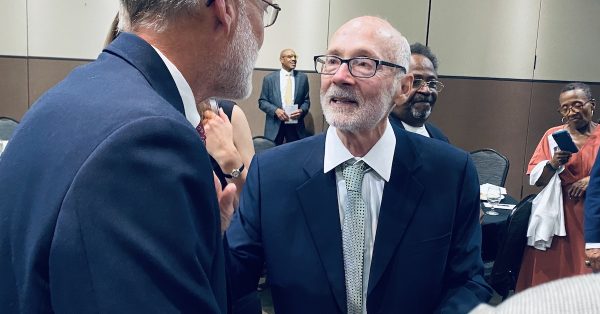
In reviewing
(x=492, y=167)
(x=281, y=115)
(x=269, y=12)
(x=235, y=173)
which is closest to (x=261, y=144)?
(x=281, y=115)

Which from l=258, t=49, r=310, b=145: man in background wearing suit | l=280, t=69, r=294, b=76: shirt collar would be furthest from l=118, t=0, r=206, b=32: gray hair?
l=280, t=69, r=294, b=76: shirt collar

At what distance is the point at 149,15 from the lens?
85 centimetres

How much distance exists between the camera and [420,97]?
8.98 ft

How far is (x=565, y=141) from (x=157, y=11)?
3115 mm

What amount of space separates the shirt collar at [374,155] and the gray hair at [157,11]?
0.64 meters

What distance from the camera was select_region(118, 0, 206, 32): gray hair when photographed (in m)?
0.84

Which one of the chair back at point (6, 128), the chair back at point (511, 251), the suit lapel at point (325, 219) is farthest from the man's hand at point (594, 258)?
the chair back at point (6, 128)

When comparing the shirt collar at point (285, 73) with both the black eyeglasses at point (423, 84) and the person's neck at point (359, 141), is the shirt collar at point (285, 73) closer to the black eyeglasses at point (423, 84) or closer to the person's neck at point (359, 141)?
the black eyeglasses at point (423, 84)

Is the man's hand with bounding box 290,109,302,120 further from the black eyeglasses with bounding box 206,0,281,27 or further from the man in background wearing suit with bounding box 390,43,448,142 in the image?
the black eyeglasses with bounding box 206,0,281,27

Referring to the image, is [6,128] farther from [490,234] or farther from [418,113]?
[490,234]

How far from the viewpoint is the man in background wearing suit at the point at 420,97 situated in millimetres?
2707

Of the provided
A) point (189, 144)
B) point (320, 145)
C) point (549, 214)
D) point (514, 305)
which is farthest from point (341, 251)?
point (549, 214)

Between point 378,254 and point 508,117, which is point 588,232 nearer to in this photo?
point 378,254

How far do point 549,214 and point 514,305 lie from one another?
3.05m
